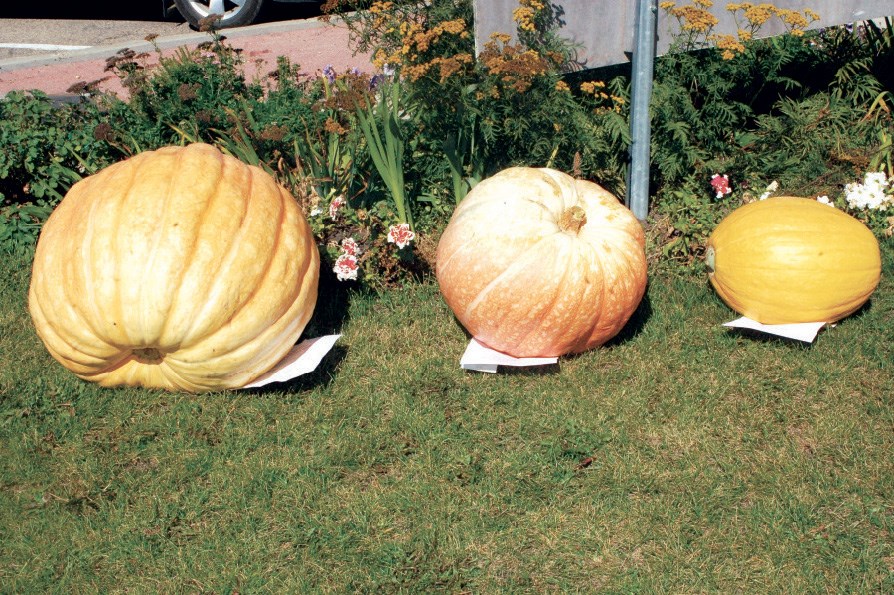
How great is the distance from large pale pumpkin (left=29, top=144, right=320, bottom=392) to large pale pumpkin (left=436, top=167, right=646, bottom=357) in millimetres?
731

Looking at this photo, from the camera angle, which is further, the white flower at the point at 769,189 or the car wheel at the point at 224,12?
the car wheel at the point at 224,12

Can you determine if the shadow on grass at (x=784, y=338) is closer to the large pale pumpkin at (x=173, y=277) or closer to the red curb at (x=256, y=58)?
the large pale pumpkin at (x=173, y=277)

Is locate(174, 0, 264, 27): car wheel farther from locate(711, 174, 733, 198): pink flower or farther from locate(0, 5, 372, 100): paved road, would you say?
locate(711, 174, 733, 198): pink flower

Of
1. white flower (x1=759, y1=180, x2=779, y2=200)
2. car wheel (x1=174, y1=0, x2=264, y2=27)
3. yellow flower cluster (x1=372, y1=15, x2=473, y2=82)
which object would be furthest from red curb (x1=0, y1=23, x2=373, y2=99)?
white flower (x1=759, y1=180, x2=779, y2=200)

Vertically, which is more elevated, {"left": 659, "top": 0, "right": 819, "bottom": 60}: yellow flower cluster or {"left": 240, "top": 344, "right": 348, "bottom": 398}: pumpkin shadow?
{"left": 659, "top": 0, "right": 819, "bottom": 60}: yellow flower cluster

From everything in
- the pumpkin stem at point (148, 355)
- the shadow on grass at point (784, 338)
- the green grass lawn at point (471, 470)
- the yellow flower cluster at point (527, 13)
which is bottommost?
the green grass lawn at point (471, 470)

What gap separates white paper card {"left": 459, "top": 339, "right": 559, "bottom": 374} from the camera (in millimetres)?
3723

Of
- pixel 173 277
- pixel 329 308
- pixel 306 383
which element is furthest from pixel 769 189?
pixel 173 277

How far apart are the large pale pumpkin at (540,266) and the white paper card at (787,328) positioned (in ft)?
1.87

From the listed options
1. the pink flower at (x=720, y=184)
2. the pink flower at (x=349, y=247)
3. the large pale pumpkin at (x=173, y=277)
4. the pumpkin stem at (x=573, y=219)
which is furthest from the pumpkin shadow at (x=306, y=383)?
the pink flower at (x=720, y=184)

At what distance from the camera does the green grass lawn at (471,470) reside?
2898 millimetres

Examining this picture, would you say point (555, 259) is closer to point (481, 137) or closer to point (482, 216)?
point (482, 216)

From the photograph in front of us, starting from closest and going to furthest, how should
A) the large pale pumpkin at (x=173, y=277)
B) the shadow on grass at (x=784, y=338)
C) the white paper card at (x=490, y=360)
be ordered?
the large pale pumpkin at (x=173, y=277) < the white paper card at (x=490, y=360) < the shadow on grass at (x=784, y=338)

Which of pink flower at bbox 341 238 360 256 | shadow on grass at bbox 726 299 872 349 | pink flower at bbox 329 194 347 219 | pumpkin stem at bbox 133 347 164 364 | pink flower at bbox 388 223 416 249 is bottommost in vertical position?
shadow on grass at bbox 726 299 872 349
